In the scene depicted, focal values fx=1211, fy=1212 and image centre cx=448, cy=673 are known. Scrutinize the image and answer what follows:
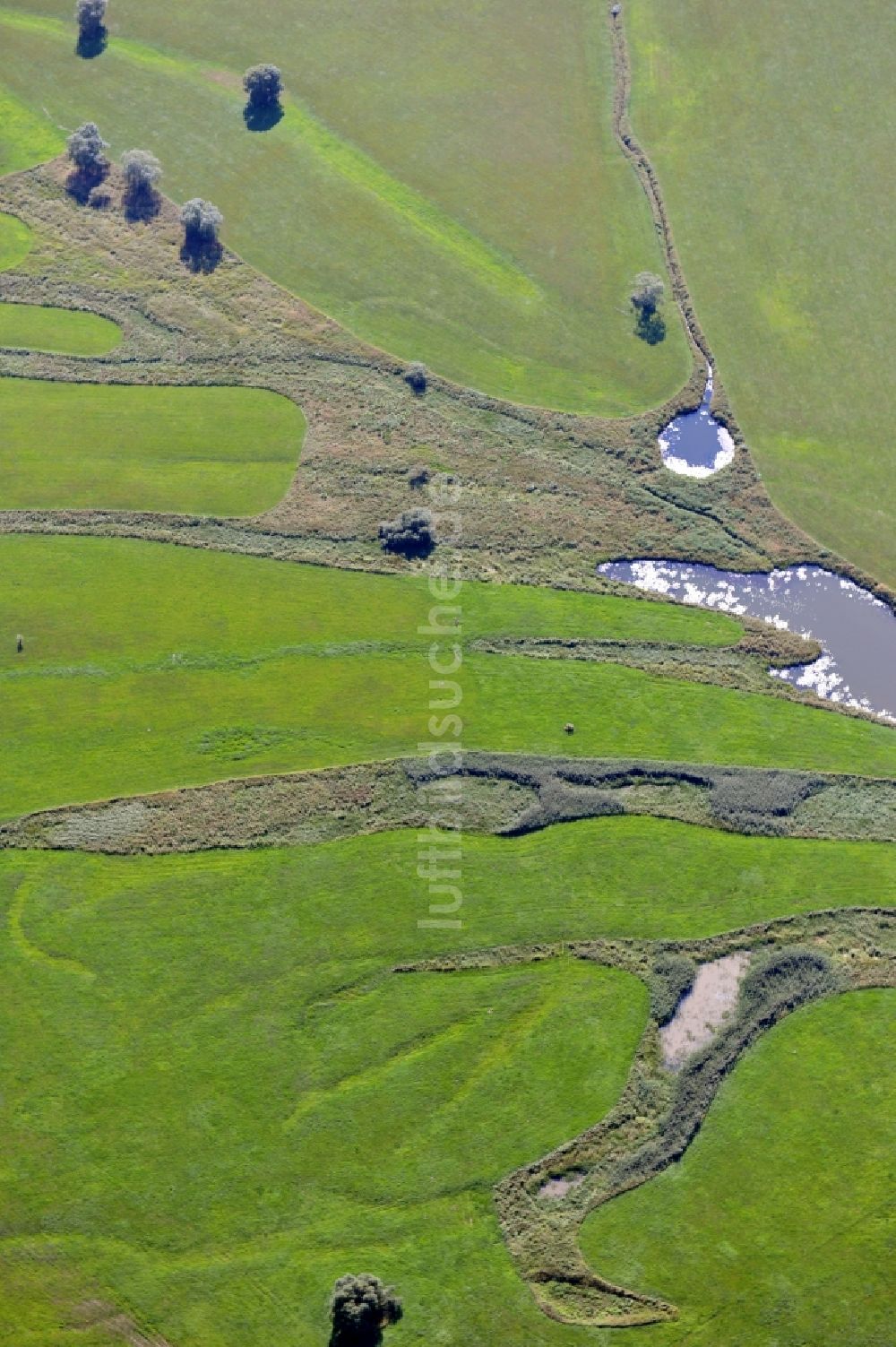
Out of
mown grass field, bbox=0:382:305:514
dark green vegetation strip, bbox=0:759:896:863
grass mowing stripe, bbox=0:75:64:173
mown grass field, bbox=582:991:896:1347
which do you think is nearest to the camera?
mown grass field, bbox=582:991:896:1347

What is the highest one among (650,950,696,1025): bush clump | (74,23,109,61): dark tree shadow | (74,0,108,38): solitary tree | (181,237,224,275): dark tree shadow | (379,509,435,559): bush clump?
(74,0,108,38): solitary tree

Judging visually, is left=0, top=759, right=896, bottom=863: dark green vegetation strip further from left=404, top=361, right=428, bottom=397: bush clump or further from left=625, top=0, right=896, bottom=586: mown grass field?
left=404, top=361, right=428, bottom=397: bush clump

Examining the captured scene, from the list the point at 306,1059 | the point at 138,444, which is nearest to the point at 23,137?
the point at 138,444

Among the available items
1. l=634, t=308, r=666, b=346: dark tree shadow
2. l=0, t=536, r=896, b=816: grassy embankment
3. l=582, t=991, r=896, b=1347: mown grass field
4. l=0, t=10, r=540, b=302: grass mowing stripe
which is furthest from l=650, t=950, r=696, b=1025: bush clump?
l=0, t=10, r=540, b=302: grass mowing stripe

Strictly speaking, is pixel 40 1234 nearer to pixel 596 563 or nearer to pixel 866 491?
pixel 596 563

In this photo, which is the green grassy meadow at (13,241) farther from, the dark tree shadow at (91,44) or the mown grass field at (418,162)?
the dark tree shadow at (91,44)

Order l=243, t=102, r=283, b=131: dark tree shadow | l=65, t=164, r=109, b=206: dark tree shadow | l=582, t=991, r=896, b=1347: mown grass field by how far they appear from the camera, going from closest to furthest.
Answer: l=582, t=991, r=896, b=1347: mown grass field → l=65, t=164, r=109, b=206: dark tree shadow → l=243, t=102, r=283, b=131: dark tree shadow

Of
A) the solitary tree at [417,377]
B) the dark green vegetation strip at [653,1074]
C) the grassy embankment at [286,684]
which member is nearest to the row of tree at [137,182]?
the solitary tree at [417,377]
